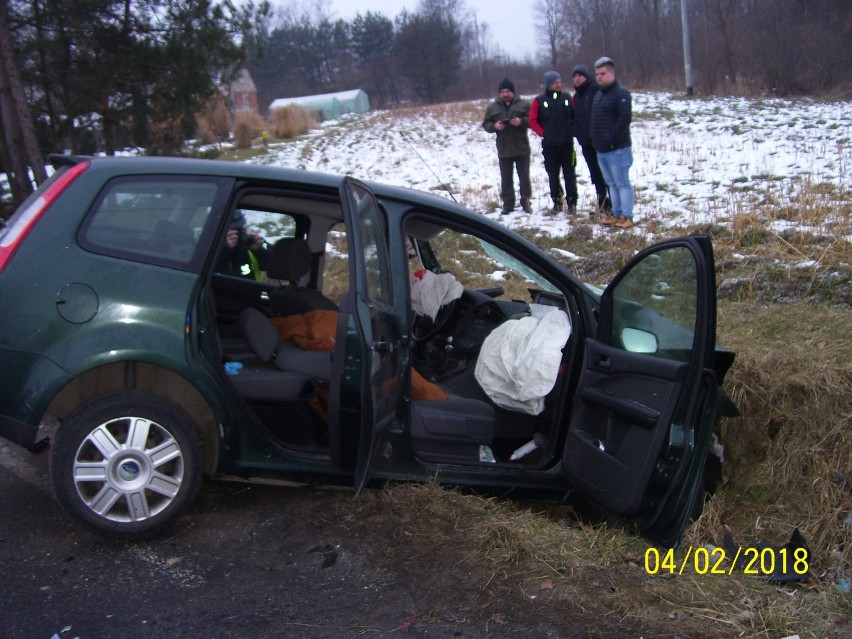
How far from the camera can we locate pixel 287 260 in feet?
16.0

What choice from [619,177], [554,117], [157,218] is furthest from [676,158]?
[157,218]

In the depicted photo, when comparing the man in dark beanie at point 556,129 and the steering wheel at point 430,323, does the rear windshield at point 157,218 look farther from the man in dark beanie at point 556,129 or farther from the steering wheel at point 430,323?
the man in dark beanie at point 556,129

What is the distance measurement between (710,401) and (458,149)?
59.7 feet

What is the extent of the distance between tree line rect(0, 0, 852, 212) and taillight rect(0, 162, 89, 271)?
7.11 metres

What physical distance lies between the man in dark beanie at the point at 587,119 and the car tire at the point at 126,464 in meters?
7.33

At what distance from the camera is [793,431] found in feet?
15.3

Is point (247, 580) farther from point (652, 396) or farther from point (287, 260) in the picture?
point (287, 260)

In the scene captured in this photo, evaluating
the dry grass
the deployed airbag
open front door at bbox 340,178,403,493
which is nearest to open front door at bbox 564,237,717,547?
the deployed airbag

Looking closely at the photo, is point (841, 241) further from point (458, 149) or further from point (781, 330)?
point (458, 149)

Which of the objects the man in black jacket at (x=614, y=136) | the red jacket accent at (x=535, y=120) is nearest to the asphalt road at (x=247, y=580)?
the man in black jacket at (x=614, y=136)

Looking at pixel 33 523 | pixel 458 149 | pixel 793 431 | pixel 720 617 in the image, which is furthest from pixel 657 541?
pixel 458 149

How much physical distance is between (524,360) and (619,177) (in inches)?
228
